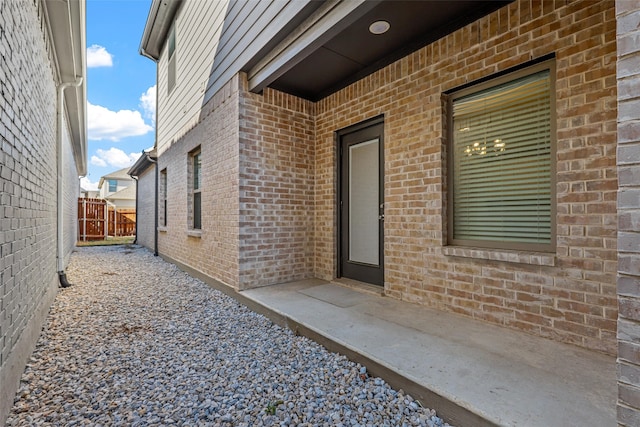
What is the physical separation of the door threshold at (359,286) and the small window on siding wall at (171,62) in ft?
18.9

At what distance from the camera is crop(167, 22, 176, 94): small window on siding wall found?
268 inches

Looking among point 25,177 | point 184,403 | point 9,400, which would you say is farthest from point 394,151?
point 9,400

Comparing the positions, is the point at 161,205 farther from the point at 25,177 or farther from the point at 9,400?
the point at 9,400

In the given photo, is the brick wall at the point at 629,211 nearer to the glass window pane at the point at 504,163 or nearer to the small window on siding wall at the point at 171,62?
the glass window pane at the point at 504,163

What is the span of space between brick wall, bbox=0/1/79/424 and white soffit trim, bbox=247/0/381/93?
6.86ft

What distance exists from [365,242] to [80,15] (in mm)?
4173

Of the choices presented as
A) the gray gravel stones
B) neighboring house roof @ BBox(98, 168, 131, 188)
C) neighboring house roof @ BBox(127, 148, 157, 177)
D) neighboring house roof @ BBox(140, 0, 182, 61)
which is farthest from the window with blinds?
neighboring house roof @ BBox(98, 168, 131, 188)

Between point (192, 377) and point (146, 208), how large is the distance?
9.38m

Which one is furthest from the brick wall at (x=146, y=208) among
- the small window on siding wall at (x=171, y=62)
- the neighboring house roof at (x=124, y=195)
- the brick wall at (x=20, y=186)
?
the neighboring house roof at (x=124, y=195)

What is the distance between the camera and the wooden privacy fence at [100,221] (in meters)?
13.6

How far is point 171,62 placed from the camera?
702 centimetres

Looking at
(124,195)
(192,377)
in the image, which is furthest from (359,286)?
(124,195)

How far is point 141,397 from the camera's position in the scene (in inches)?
76.4

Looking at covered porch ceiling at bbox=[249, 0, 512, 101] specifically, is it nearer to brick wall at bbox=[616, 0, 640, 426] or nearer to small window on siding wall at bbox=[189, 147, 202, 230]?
brick wall at bbox=[616, 0, 640, 426]
